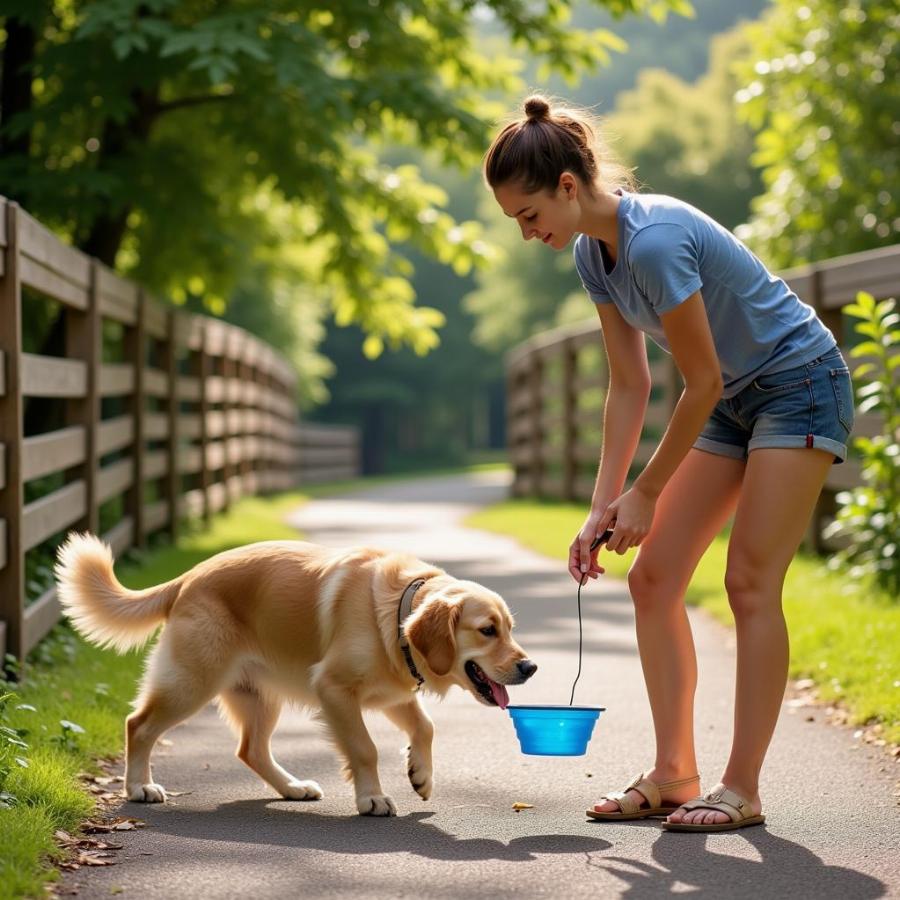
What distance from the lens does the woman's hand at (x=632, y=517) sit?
13.3 feet

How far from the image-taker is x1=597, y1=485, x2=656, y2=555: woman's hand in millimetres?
4055

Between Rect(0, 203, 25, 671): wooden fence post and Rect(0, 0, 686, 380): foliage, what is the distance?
3.51m

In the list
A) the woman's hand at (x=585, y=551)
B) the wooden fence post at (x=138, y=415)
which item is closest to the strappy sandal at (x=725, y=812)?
the woman's hand at (x=585, y=551)

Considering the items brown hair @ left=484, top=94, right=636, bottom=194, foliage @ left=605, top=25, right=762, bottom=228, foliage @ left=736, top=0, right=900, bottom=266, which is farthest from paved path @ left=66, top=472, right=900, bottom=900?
foliage @ left=605, top=25, right=762, bottom=228

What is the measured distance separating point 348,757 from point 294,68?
251 inches

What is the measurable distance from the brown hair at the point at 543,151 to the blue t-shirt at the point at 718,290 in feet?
0.55

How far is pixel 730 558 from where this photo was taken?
4184 millimetres

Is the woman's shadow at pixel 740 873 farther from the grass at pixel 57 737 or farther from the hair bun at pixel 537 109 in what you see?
the hair bun at pixel 537 109

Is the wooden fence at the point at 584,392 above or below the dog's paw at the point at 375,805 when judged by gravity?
above

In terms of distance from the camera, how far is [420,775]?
14.9 feet

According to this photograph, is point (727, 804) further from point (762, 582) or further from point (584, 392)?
point (584, 392)

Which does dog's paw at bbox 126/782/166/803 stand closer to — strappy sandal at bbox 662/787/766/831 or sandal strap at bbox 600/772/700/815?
sandal strap at bbox 600/772/700/815

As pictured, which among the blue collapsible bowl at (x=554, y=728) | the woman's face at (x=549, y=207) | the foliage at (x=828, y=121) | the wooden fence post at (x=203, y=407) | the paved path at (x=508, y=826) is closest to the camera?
the paved path at (x=508, y=826)

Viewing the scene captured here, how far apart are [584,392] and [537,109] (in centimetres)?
1534
